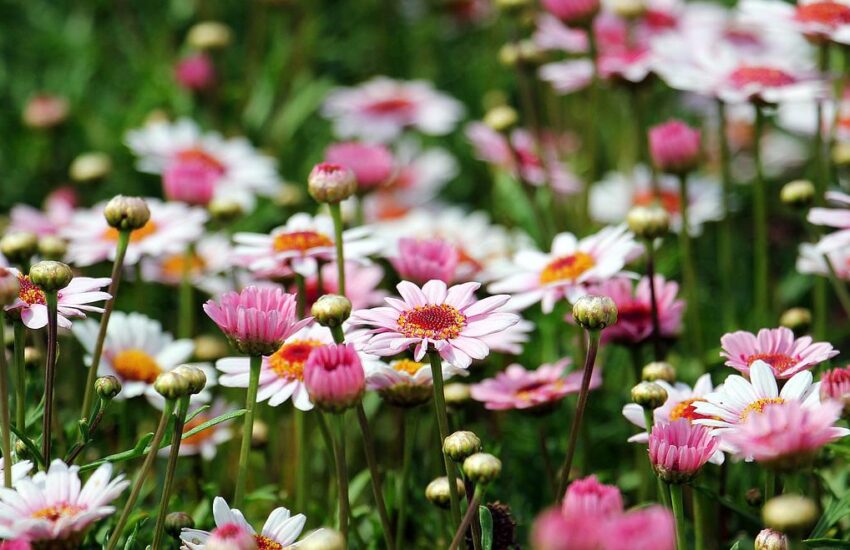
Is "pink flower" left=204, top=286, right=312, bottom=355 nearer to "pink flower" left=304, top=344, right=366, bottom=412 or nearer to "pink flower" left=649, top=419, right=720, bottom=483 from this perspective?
"pink flower" left=304, top=344, right=366, bottom=412

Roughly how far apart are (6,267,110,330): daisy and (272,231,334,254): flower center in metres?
0.42

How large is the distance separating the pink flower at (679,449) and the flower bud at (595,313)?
0.62 feet

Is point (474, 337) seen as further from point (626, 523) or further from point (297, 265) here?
point (626, 523)

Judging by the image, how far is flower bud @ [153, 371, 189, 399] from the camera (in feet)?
5.15

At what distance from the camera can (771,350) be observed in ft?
5.90

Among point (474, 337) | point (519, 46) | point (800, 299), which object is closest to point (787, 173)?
point (800, 299)

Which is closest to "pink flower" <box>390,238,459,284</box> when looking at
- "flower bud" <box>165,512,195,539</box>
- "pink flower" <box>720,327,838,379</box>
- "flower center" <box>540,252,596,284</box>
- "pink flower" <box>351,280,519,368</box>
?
"flower center" <box>540,252,596,284</box>

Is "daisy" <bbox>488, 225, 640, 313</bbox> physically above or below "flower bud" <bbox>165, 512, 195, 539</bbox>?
above

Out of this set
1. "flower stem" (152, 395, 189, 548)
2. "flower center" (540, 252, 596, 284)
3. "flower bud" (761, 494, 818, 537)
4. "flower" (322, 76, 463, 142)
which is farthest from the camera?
"flower" (322, 76, 463, 142)

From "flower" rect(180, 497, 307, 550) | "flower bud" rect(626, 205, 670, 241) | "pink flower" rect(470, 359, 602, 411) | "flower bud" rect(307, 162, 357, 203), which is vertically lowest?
"pink flower" rect(470, 359, 602, 411)

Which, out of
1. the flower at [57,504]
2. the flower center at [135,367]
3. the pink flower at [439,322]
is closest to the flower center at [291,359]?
the pink flower at [439,322]

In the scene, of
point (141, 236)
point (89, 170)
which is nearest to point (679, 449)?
point (141, 236)

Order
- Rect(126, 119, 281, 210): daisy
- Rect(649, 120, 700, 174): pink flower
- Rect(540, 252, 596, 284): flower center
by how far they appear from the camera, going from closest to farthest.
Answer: Rect(540, 252, 596, 284): flower center, Rect(649, 120, 700, 174): pink flower, Rect(126, 119, 281, 210): daisy

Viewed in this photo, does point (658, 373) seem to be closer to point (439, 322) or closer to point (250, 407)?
point (439, 322)
